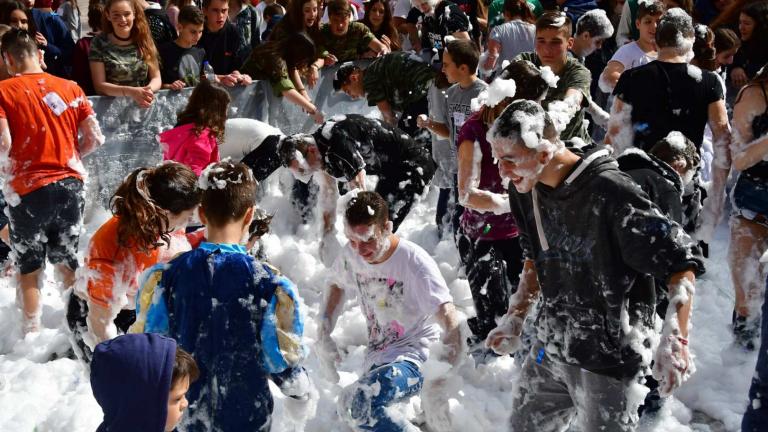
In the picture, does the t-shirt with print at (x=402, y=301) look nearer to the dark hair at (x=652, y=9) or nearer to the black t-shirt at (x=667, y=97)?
the black t-shirt at (x=667, y=97)

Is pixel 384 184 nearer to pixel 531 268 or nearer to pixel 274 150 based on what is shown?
pixel 274 150

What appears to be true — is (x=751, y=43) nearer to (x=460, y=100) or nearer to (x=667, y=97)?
(x=667, y=97)

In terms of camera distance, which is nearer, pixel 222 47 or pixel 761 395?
pixel 761 395

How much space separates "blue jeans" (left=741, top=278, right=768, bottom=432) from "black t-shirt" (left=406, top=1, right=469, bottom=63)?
5.19 m

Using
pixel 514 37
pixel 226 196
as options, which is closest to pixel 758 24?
pixel 514 37

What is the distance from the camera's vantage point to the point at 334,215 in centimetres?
590

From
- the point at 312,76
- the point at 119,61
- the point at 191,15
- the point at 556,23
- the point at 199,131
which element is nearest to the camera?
the point at 199,131

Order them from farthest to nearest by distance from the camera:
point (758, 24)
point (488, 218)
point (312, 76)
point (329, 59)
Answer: point (329, 59) < point (312, 76) < point (758, 24) < point (488, 218)

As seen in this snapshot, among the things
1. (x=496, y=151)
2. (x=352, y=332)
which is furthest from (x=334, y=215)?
(x=496, y=151)

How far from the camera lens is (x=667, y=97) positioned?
4.91 metres

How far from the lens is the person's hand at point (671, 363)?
110 inches

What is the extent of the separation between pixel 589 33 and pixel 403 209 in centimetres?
250

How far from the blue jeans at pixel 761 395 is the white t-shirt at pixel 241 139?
11.5ft

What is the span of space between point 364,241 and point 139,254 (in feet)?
3.12
